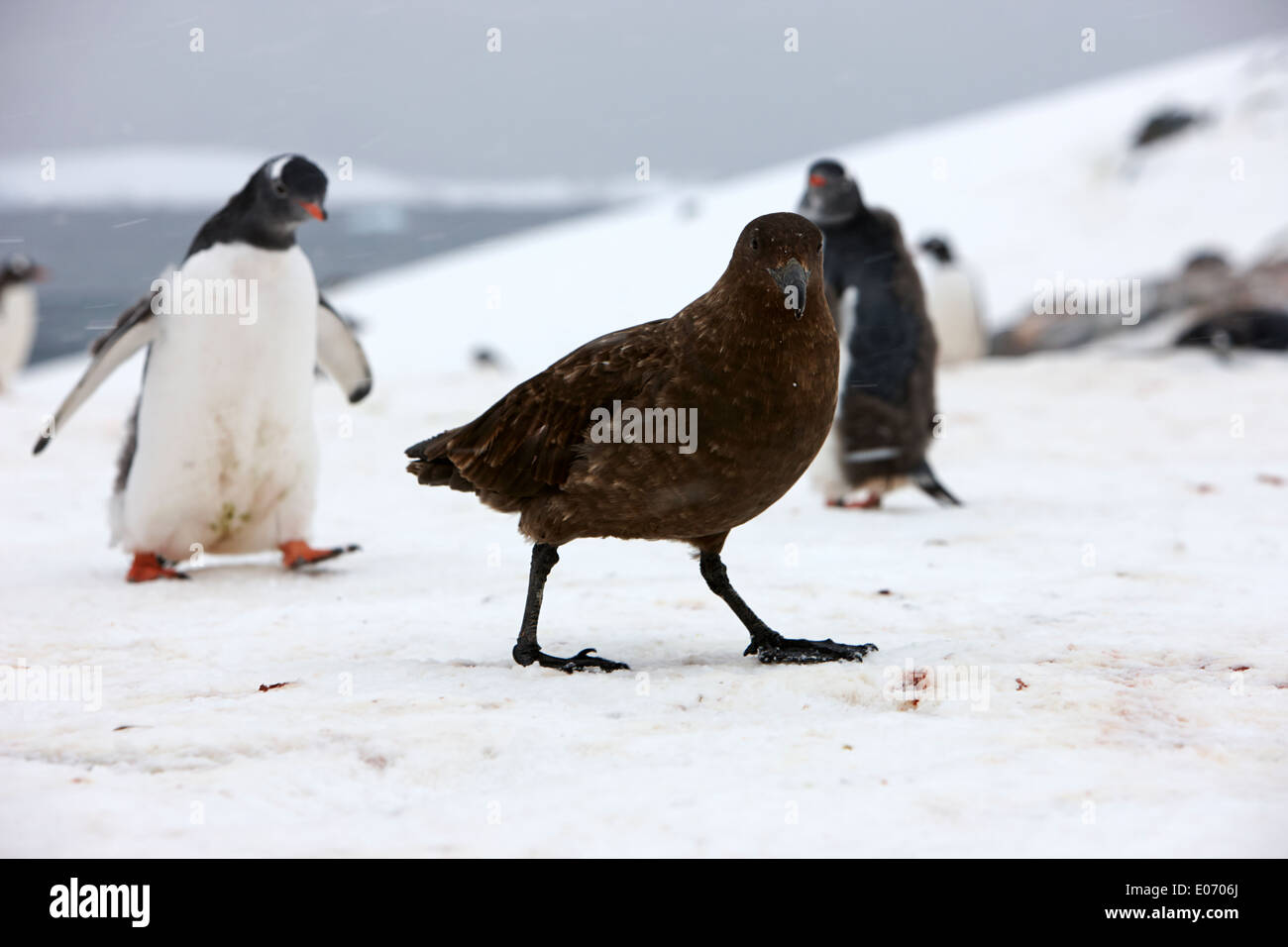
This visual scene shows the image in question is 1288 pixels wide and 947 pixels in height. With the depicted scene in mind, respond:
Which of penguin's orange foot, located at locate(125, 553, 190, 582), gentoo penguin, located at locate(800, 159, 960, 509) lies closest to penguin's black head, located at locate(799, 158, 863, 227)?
gentoo penguin, located at locate(800, 159, 960, 509)

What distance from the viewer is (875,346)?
6133 mm

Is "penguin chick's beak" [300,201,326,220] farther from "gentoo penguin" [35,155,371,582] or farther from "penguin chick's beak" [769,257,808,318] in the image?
"penguin chick's beak" [769,257,808,318]

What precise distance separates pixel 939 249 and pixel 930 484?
702cm

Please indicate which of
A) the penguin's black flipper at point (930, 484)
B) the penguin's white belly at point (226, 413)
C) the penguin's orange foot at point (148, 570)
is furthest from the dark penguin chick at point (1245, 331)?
the penguin's orange foot at point (148, 570)

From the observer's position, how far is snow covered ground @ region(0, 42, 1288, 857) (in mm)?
1958

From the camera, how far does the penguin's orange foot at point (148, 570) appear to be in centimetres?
471

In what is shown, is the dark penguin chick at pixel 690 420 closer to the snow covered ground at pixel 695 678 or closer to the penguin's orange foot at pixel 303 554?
the snow covered ground at pixel 695 678

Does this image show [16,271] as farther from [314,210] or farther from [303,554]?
[314,210]

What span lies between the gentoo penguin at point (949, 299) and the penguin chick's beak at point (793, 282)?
1007 centimetres

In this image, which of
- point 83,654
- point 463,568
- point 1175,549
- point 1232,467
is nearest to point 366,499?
point 463,568

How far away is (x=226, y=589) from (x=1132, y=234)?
14.8 meters

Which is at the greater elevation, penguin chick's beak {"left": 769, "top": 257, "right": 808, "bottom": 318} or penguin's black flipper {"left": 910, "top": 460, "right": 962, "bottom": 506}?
penguin chick's beak {"left": 769, "top": 257, "right": 808, "bottom": 318}
